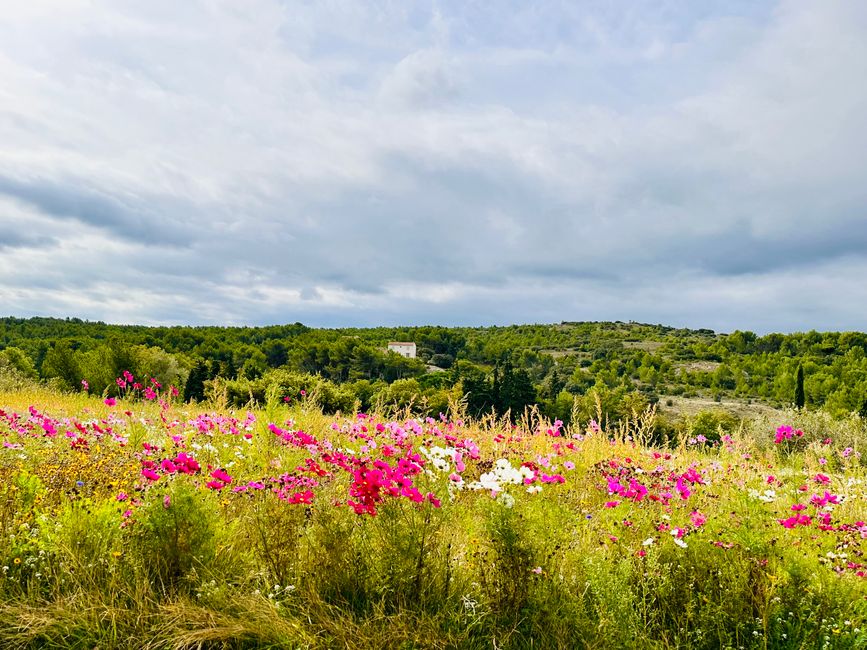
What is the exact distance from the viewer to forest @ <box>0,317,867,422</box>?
34.2m

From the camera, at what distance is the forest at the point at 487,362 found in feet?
112

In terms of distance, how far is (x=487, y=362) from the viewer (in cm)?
9619

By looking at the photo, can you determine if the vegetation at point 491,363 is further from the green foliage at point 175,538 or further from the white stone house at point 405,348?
the green foliage at point 175,538

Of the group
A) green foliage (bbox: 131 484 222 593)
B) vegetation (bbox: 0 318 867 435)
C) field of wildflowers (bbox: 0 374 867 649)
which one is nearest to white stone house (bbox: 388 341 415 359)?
vegetation (bbox: 0 318 867 435)

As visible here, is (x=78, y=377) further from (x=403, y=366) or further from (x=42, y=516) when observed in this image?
(x=403, y=366)

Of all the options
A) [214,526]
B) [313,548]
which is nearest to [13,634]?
[214,526]

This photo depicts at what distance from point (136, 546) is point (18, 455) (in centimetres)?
246

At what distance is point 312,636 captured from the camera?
7.40ft

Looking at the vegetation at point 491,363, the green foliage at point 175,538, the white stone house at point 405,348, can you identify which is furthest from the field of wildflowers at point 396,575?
the white stone house at point 405,348

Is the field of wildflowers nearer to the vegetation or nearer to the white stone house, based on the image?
the vegetation

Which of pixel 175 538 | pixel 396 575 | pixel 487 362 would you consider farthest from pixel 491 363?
pixel 175 538

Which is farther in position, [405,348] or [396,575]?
[405,348]

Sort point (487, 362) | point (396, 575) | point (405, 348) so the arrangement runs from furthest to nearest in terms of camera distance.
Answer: point (487, 362), point (405, 348), point (396, 575)

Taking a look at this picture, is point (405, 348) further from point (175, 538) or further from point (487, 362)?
point (175, 538)
